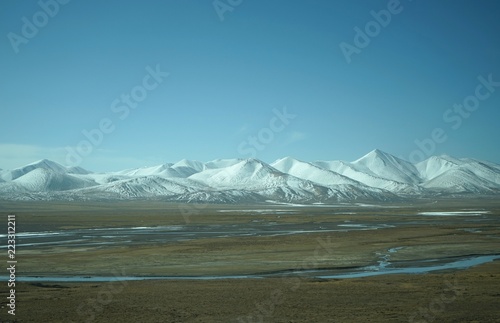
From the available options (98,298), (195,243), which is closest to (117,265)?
(98,298)

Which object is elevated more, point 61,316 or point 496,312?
point 61,316

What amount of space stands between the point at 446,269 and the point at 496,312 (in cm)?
1440

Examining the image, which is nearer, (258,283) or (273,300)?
(273,300)

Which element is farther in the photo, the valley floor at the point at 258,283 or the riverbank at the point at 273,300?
the valley floor at the point at 258,283

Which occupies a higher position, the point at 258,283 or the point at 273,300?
the point at 273,300

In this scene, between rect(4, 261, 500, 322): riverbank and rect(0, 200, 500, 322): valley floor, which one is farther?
rect(0, 200, 500, 322): valley floor

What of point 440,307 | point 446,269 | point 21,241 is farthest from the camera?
point 21,241

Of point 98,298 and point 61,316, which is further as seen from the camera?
point 98,298

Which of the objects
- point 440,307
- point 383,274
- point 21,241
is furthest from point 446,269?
point 21,241

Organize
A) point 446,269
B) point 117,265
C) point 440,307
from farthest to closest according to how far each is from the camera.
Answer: point 117,265, point 446,269, point 440,307

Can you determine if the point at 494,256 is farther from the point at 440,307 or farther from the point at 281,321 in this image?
the point at 281,321

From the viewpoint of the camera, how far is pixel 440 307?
978 inches

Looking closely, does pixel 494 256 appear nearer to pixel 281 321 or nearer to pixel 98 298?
pixel 281 321

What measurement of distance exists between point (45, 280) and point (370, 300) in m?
24.3
